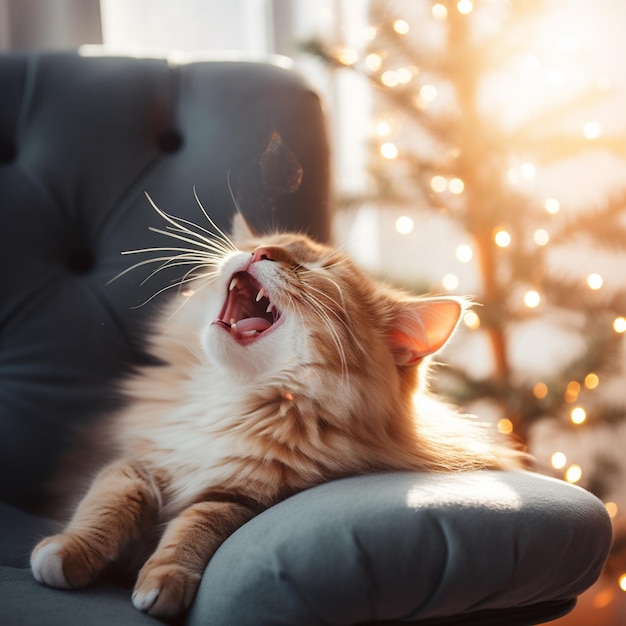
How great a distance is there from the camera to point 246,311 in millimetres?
1146

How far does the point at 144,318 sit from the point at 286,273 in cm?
39

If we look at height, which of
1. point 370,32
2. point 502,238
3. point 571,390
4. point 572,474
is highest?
point 370,32

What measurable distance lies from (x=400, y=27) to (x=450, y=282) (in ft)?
2.39

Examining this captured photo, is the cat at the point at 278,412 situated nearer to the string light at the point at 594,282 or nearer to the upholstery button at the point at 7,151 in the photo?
the upholstery button at the point at 7,151

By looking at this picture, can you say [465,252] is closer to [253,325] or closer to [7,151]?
[253,325]

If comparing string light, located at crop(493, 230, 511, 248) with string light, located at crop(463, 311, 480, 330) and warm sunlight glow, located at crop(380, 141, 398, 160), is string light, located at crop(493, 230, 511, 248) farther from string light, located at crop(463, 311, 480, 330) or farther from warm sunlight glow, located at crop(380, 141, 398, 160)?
warm sunlight glow, located at crop(380, 141, 398, 160)

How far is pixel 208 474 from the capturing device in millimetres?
1005

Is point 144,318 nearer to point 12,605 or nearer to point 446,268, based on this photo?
point 12,605

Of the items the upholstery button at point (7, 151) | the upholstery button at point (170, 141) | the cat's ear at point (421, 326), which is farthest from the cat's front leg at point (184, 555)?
the upholstery button at point (7, 151)

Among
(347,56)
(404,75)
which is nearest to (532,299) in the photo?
(404,75)

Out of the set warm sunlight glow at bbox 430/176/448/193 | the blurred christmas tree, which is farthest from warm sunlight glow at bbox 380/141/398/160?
warm sunlight glow at bbox 430/176/448/193

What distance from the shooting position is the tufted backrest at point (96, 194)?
1321 millimetres

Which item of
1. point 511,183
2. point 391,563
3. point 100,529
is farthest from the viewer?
point 511,183

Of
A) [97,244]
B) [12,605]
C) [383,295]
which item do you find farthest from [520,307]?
[12,605]
